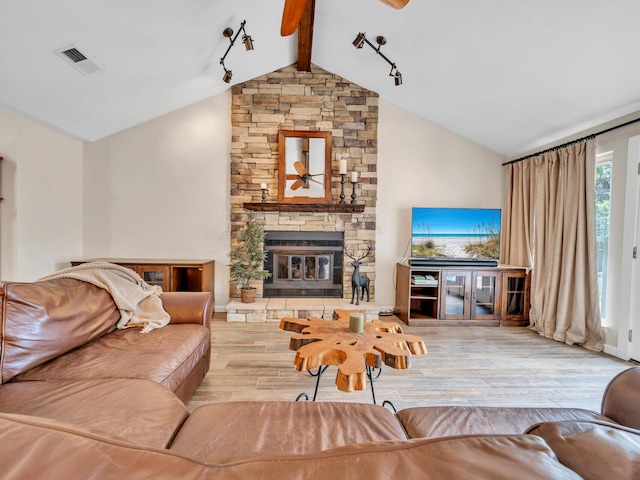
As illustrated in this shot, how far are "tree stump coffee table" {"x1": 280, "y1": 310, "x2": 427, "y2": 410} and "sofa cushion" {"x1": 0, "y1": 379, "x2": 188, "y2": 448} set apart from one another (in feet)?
1.94

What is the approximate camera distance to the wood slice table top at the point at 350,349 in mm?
1338

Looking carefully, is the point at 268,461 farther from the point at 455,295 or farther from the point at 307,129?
the point at 307,129

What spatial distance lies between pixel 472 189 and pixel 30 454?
4.72m

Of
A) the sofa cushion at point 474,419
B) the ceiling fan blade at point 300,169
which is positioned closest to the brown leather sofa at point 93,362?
the sofa cushion at point 474,419

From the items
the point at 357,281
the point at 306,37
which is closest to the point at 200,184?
the point at 306,37

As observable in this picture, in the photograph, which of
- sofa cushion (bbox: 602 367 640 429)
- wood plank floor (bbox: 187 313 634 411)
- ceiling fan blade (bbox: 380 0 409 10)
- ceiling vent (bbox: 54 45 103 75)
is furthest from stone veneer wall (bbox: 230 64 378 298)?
sofa cushion (bbox: 602 367 640 429)

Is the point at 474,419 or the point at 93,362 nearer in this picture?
the point at 474,419

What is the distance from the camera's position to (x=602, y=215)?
300 centimetres

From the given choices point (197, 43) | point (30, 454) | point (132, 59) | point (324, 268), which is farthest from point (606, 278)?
point (132, 59)

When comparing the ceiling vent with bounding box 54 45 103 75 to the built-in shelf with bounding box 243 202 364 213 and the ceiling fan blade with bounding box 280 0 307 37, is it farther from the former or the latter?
the built-in shelf with bounding box 243 202 364 213

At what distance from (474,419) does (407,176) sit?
3.52 m

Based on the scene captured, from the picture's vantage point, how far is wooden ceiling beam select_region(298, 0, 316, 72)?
2.91 meters

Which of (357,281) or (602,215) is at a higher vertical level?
(602,215)

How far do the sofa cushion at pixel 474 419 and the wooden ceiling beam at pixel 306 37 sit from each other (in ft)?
10.9
